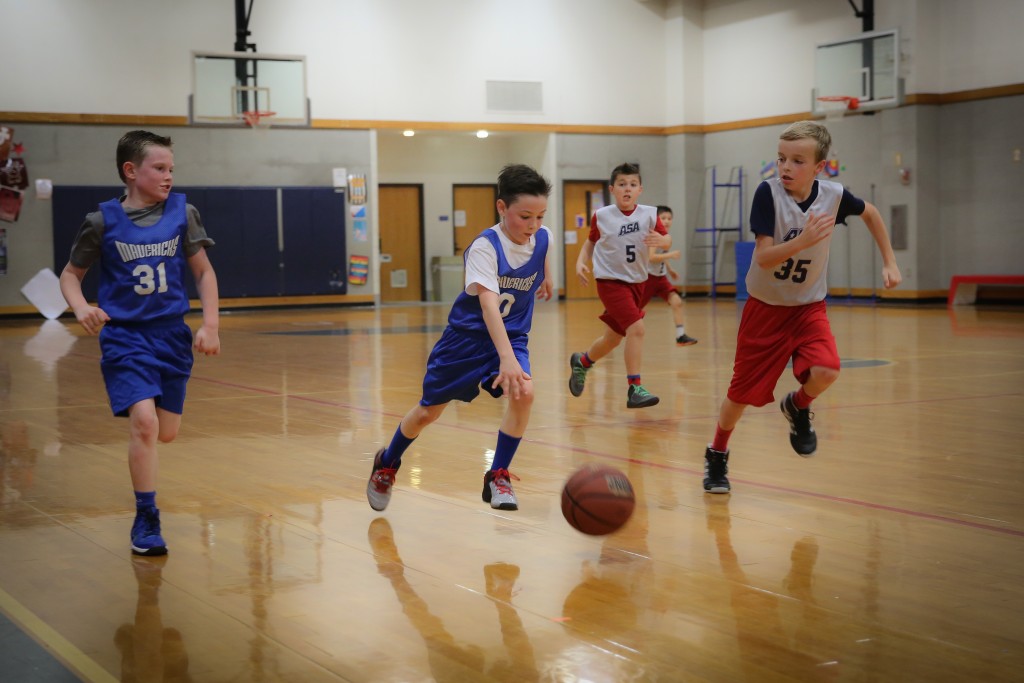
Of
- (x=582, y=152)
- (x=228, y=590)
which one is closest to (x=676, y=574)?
(x=228, y=590)

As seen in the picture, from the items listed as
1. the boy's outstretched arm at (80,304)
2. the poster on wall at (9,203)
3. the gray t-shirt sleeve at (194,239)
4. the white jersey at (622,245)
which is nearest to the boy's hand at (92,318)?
the boy's outstretched arm at (80,304)

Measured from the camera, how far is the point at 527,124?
75.5 ft

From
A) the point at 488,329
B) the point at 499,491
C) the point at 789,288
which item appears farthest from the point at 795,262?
the point at 499,491

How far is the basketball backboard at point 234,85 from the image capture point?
748 inches

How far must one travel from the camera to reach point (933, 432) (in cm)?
604

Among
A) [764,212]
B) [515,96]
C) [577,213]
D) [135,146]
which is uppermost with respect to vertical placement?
[515,96]

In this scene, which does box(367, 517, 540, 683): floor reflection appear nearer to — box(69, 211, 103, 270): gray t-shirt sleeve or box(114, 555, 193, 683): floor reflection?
box(114, 555, 193, 683): floor reflection

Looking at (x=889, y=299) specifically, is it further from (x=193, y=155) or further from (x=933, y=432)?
(x=933, y=432)

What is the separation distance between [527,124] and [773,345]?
18.8m

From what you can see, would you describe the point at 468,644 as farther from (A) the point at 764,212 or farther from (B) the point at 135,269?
(A) the point at 764,212

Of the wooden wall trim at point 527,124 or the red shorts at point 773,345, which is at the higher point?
the wooden wall trim at point 527,124

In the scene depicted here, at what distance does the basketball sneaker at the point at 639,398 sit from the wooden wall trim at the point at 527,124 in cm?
1393

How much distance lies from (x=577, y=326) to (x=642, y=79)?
33.3 feet

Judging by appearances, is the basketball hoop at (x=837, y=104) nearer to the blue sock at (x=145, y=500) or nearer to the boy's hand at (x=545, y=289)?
the boy's hand at (x=545, y=289)
